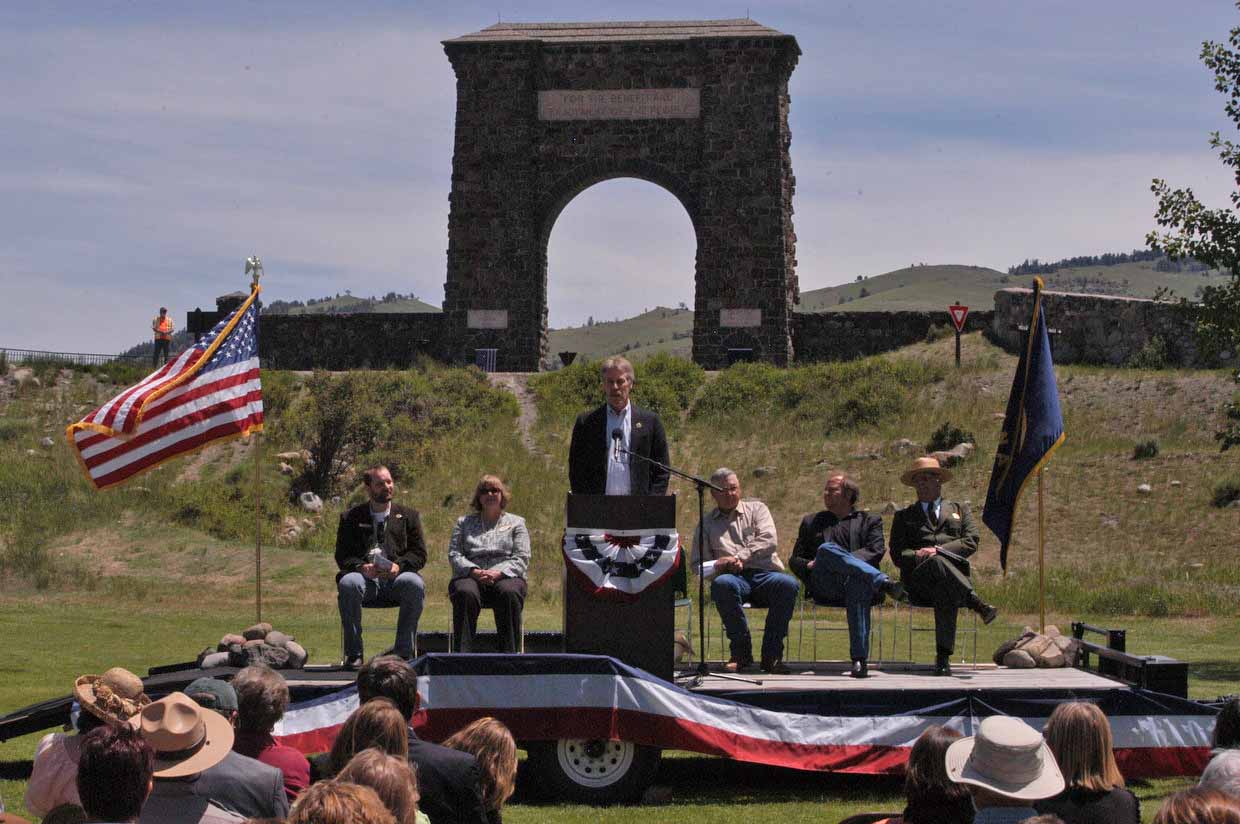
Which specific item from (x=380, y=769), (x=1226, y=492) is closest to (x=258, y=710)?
(x=380, y=769)

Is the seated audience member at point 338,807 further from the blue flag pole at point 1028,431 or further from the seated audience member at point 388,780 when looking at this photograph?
the blue flag pole at point 1028,431

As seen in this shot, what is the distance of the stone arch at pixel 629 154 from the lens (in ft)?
102

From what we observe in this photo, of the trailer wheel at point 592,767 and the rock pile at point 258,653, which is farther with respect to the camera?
the rock pile at point 258,653

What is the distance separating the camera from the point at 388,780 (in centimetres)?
485

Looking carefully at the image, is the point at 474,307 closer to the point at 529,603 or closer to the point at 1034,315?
the point at 529,603

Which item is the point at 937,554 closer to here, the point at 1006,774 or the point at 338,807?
the point at 1006,774

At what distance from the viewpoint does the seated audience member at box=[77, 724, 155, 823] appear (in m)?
4.46

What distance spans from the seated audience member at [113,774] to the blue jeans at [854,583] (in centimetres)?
583

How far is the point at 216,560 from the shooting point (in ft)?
71.7

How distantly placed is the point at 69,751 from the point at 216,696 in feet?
2.14

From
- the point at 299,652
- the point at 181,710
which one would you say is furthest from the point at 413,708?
the point at 299,652

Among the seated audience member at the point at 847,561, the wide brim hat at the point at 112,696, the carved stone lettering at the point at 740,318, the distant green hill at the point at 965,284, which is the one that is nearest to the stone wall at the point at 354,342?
the carved stone lettering at the point at 740,318

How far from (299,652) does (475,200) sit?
22.8 m

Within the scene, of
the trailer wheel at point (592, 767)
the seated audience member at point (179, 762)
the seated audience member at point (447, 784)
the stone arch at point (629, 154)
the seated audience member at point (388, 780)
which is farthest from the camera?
the stone arch at point (629, 154)
